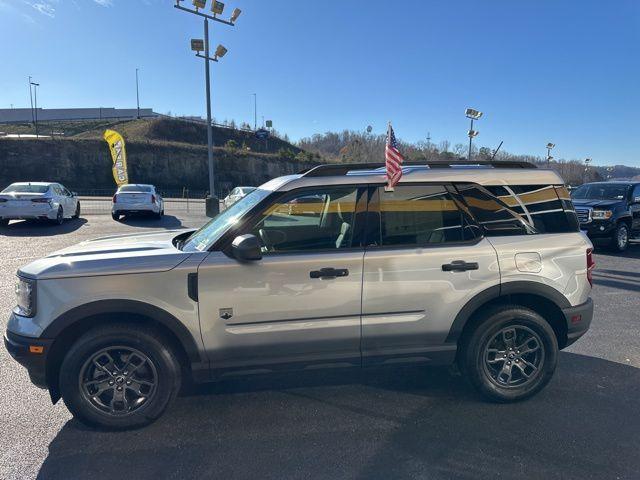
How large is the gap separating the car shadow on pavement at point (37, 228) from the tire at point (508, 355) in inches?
510

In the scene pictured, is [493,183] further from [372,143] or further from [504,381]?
[372,143]

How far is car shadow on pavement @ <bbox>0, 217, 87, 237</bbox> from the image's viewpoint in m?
12.9

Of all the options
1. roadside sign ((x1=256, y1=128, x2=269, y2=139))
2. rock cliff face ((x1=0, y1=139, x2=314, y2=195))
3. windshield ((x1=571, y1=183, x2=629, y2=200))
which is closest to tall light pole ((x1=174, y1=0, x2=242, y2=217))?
windshield ((x1=571, y1=183, x2=629, y2=200))

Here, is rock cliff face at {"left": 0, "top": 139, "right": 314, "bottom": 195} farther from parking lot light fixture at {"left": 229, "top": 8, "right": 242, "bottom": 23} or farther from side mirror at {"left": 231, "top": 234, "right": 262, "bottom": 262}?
side mirror at {"left": 231, "top": 234, "right": 262, "bottom": 262}

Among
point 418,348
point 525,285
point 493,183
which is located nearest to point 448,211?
point 493,183

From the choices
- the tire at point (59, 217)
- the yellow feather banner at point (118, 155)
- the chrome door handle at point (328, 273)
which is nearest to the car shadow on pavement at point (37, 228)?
the tire at point (59, 217)

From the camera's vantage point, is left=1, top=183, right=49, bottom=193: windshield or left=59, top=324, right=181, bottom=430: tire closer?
left=59, top=324, right=181, bottom=430: tire

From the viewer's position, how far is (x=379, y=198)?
352cm

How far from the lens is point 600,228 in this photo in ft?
37.7

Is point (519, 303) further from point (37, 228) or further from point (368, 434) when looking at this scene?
point (37, 228)

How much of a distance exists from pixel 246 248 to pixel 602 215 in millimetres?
11457

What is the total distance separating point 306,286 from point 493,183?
1803 mm

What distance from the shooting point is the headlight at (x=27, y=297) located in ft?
10.1

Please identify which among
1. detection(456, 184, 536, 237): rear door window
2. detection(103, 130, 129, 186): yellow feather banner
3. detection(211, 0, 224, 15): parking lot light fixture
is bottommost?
detection(456, 184, 536, 237): rear door window
